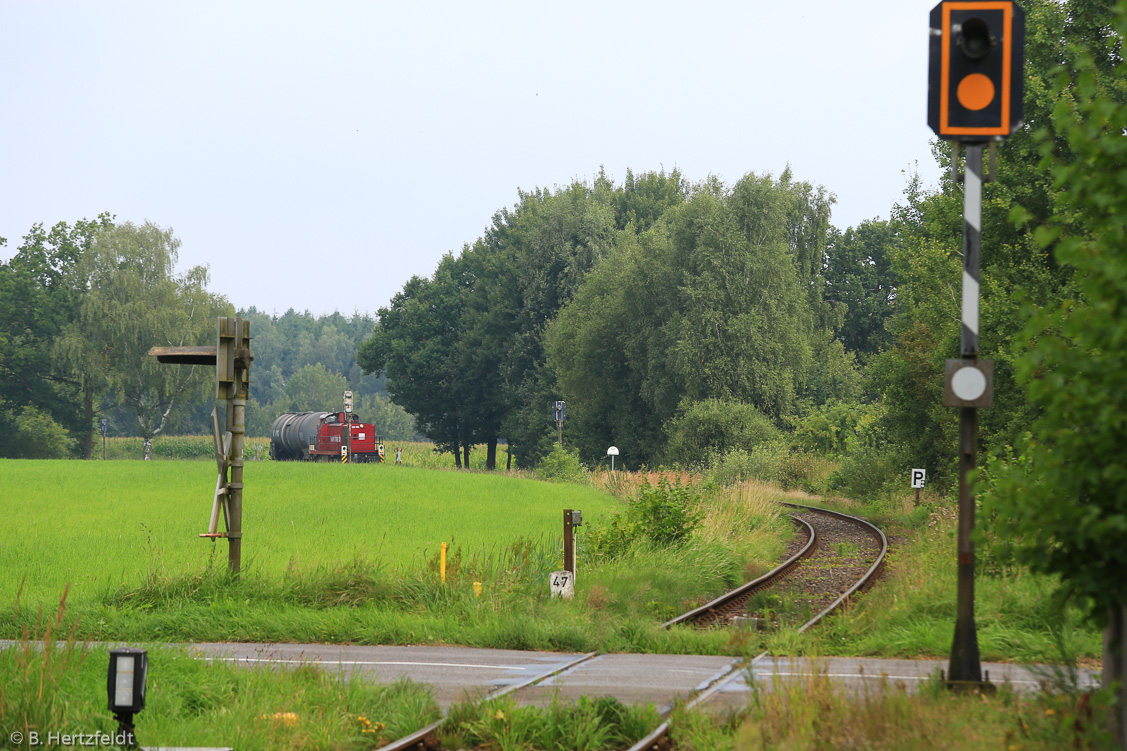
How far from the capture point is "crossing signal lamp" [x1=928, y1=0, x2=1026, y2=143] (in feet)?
24.2

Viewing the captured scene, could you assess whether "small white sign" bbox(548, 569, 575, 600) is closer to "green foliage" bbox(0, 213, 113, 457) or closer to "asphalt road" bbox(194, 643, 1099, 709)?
"asphalt road" bbox(194, 643, 1099, 709)

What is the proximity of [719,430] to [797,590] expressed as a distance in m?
36.3

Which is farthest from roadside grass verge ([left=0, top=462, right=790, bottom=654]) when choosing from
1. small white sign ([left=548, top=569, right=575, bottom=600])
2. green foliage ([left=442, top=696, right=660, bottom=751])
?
green foliage ([left=442, top=696, right=660, bottom=751])

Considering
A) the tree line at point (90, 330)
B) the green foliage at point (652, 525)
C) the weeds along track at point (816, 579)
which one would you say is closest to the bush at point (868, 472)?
the weeds along track at point (816, 579)

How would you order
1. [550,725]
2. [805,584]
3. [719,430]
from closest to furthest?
1. [550,725]
2. [805,584]
3. [719,430]

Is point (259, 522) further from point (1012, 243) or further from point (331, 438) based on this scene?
point (331, 438)

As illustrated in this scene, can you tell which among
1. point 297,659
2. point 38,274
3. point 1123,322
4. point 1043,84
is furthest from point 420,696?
point 38,274

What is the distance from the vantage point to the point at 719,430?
52562mm

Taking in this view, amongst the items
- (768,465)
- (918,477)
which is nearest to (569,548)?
(918,477)

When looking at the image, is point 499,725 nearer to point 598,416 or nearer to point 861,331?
point 598,416

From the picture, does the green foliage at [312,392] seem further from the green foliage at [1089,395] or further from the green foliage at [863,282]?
the green foliage at [1089,395]

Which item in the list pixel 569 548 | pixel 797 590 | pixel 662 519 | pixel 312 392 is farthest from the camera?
pixel 312 392

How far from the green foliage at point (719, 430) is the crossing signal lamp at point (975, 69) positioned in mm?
44729

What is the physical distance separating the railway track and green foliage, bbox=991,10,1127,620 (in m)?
2.62
